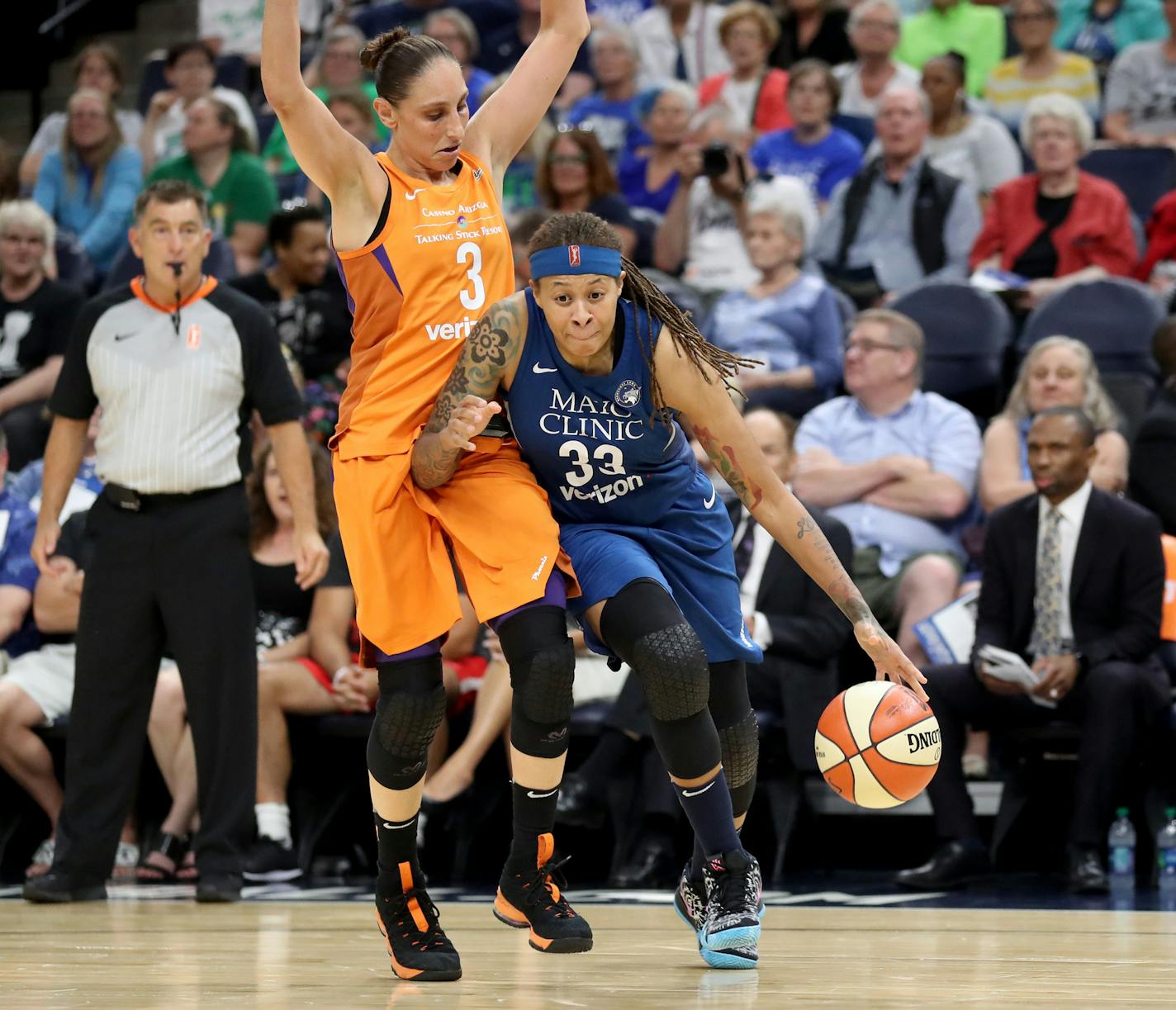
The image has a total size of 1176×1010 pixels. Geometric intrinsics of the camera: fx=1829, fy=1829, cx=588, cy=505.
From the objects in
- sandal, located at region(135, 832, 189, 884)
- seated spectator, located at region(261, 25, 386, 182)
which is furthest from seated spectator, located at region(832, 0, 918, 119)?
sandal, located at region(135, 832, 189, 884)

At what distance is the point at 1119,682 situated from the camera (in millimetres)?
5898

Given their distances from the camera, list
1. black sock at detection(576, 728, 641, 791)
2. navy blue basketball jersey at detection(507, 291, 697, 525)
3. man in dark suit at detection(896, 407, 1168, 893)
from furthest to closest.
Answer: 1. black sock at detection(576, 728, 641, 791)
2. man in dark suit at detection(896, 407, 1168, 893)
3. navy blue basketball jersey at detection(507, 291, 697, 525)

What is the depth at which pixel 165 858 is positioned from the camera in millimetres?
6480

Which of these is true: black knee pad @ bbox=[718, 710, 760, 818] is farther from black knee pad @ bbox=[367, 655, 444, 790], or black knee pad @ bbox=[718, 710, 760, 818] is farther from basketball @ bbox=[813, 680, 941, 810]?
black knee pad @ bbox=[367, 655, 444, 790]

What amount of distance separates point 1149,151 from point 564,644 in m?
5.81

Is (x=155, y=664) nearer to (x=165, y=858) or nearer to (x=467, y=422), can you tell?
(x=165, y=858)

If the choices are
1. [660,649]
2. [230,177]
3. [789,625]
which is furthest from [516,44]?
[660,649]

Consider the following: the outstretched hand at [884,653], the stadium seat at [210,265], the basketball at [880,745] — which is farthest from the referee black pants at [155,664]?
the stadium seat at [210,265]

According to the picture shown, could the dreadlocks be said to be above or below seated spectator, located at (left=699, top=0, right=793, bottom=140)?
below

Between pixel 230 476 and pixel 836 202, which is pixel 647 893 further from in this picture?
pixel 836 202

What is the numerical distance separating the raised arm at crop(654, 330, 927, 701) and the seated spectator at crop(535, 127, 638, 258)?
16.1 feet

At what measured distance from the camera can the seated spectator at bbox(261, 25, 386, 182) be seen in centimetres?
983

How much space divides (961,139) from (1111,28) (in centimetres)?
Answer: 147

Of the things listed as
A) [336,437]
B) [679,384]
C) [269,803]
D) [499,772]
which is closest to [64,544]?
[269,803]
